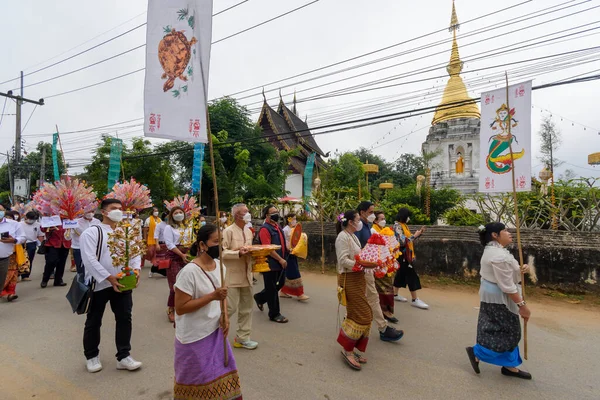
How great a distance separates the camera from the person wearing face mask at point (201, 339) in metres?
2.17

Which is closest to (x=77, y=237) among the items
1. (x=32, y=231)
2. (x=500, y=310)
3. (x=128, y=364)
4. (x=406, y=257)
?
(x=32, y=231)

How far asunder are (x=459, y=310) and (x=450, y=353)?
5.83 ft

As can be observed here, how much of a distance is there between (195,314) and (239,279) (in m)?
1.71

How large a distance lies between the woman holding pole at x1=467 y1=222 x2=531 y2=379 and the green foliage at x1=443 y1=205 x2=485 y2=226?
17.3 ft

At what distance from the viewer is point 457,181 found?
2178 centimetres

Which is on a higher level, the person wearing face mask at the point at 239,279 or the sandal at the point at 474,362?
the person wearing face mask at the point at 239,279

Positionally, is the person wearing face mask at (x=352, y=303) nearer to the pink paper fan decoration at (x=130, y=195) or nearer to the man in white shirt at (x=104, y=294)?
the man in white shirt at (x=104, y=294)

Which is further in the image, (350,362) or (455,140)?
(455,140)

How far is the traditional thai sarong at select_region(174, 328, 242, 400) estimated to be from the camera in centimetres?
217

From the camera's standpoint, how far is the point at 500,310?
311 cm

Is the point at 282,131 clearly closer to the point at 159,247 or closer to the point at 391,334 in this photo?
the point at 159,247

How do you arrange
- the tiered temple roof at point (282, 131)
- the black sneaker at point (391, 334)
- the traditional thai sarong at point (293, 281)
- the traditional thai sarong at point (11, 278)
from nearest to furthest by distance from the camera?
the black sneaker at point (391, 334), the traditional thai sarong at point (11, 278), the traditional thai sarong at point (293, 281), the tiered temple roof at point (282, 131)

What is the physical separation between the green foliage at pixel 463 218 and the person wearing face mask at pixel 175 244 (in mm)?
6648

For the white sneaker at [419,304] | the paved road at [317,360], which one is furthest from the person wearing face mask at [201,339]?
the white sneaker at [419,304]
